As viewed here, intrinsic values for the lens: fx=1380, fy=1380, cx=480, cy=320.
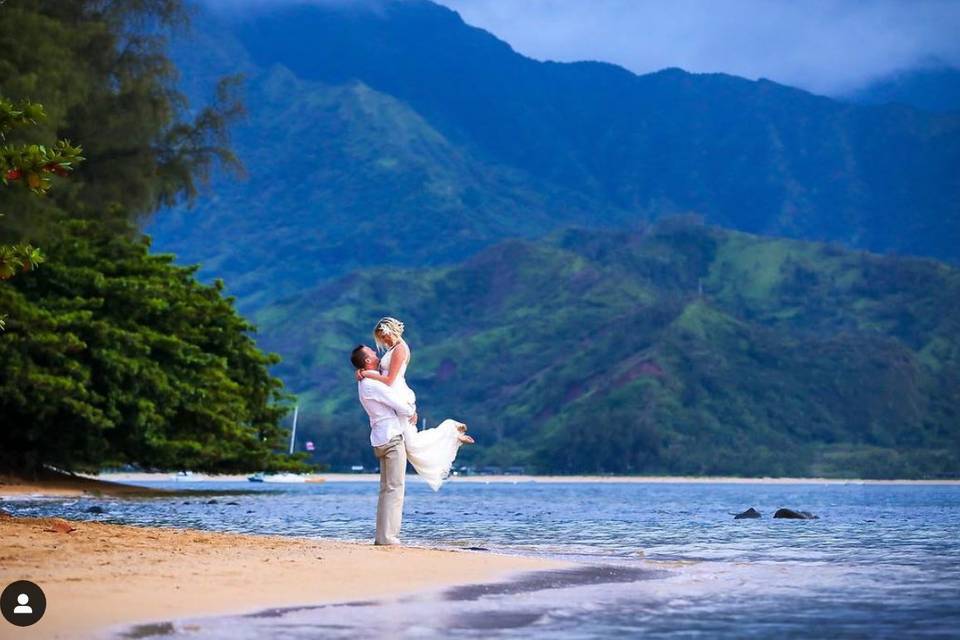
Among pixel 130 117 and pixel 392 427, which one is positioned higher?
pixel 130 117

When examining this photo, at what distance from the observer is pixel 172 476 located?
172m

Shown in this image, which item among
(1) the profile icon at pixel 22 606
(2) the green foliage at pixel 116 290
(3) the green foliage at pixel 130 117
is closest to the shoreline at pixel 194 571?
(1) the profile icon at pixel 22 606

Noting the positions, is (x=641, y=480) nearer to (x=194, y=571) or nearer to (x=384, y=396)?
(x=384, y=396)

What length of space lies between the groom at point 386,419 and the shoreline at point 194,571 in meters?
0.91

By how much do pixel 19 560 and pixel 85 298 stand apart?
32591 mm

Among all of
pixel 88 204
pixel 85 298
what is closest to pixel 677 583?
pixel 85 298

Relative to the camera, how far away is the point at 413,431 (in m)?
17.9

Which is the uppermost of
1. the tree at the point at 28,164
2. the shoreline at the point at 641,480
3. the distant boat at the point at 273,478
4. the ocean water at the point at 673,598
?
the shoreline at the point at 641,480

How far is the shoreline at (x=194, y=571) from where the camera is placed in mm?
11609

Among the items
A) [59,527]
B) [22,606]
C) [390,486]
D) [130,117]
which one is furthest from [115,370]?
[22,606]

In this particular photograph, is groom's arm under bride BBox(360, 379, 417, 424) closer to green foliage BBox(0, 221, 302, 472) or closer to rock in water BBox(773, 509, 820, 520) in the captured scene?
green foliage BBox(0, 221, 302, 472)

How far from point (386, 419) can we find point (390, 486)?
0.96m

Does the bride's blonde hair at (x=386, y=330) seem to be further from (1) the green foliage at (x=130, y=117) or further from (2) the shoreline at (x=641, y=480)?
(2) the shoreline at (x=641, y=480)

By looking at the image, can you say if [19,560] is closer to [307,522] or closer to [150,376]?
[307,522]
